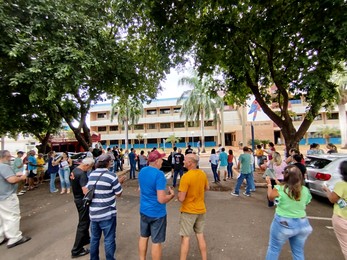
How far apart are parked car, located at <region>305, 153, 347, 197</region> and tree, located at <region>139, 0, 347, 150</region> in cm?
154

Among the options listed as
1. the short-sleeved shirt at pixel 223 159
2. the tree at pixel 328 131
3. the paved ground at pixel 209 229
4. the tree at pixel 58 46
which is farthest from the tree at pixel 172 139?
the paved ground at pixel 209 229

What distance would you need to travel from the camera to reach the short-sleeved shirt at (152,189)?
2811 millimetres

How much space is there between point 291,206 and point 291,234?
326 mm

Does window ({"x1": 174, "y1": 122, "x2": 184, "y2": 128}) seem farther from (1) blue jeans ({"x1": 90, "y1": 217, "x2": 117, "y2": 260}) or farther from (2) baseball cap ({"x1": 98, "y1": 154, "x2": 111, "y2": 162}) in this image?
(1) blue jeans ({"x1": 90, "y1": 217, "x2": 117, "y2": 260})

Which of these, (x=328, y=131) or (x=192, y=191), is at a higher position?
(x=328, y=131)

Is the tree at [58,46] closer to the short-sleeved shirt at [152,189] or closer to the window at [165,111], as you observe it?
the short-sleeved shirt at [152,189]

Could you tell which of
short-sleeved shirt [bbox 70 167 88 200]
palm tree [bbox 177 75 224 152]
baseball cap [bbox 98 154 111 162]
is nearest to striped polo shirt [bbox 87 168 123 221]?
baseball cap [bbox 98 154 111 162]

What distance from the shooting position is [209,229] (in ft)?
14.9

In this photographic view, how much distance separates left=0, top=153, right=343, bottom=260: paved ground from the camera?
3584mm

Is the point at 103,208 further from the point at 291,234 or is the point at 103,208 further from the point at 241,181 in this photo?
the point at 241,181

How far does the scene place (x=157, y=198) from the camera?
2.80m

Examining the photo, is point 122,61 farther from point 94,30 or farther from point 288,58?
point 288,58

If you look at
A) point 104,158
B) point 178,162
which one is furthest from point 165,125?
point 104,158

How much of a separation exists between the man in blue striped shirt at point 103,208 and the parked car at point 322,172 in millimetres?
5601
